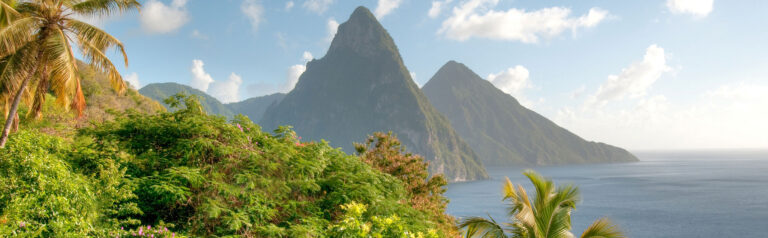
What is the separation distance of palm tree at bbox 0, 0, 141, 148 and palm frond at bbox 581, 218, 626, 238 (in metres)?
13.2

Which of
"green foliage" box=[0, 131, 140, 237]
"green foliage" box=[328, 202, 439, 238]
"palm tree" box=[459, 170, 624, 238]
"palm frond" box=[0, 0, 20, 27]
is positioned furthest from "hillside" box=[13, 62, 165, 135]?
"palm tree" box=[459, 170, 624, 238]

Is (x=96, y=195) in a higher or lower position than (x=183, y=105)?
lower

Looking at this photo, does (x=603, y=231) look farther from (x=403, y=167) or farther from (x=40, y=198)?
(x=403, y=167)

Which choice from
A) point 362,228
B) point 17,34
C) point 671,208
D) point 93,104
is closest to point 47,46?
point 17,34

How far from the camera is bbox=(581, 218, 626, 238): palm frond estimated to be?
780 centimetres

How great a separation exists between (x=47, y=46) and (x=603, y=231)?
1403 centimetres

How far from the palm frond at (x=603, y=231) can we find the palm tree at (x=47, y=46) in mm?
13162

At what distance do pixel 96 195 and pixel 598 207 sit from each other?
90284mm

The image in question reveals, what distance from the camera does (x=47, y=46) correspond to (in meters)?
10.8

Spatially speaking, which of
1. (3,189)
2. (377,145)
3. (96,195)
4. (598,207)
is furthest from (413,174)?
(598,207)

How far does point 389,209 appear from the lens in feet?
26.5

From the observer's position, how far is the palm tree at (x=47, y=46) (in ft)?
35.0

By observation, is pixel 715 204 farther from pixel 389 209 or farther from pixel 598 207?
pixel 389 209

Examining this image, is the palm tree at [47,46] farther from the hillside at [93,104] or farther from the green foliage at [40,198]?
the hillside at [93,104]
